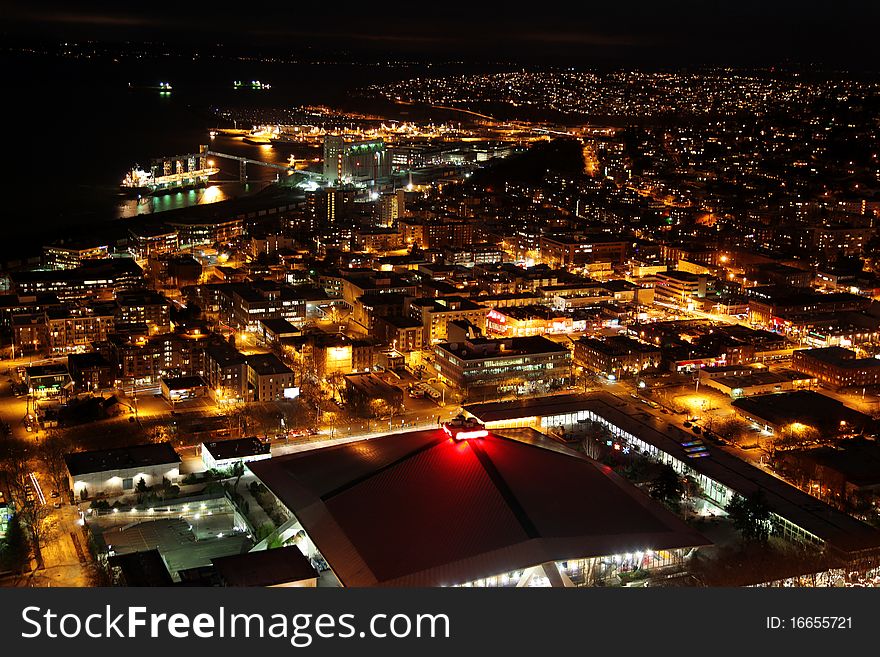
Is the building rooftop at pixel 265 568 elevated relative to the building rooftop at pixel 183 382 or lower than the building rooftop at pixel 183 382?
elevated

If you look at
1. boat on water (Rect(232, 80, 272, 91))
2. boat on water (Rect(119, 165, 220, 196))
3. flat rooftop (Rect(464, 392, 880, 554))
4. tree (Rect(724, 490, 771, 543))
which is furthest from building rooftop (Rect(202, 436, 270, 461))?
boat on water (Rect(232, 80, 272, 91))

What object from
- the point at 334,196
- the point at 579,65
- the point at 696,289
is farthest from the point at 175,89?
the point at 696,289

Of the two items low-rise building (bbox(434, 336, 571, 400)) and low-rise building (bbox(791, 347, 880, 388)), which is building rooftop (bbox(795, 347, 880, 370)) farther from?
low-rise building (bbox(434, 336, 571, 400))

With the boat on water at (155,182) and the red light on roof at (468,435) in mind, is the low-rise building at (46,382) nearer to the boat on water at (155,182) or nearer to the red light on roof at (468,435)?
the red light on roof at (468,435)

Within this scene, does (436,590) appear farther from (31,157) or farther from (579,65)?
(579,65)

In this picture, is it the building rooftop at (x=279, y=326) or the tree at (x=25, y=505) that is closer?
the tree at (x=25, y=505)

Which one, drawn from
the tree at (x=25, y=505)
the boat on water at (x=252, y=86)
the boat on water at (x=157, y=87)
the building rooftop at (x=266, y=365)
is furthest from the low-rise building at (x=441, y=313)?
the boat on water at (x=252, y=86)

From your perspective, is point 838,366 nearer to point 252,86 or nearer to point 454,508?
point 454,508
